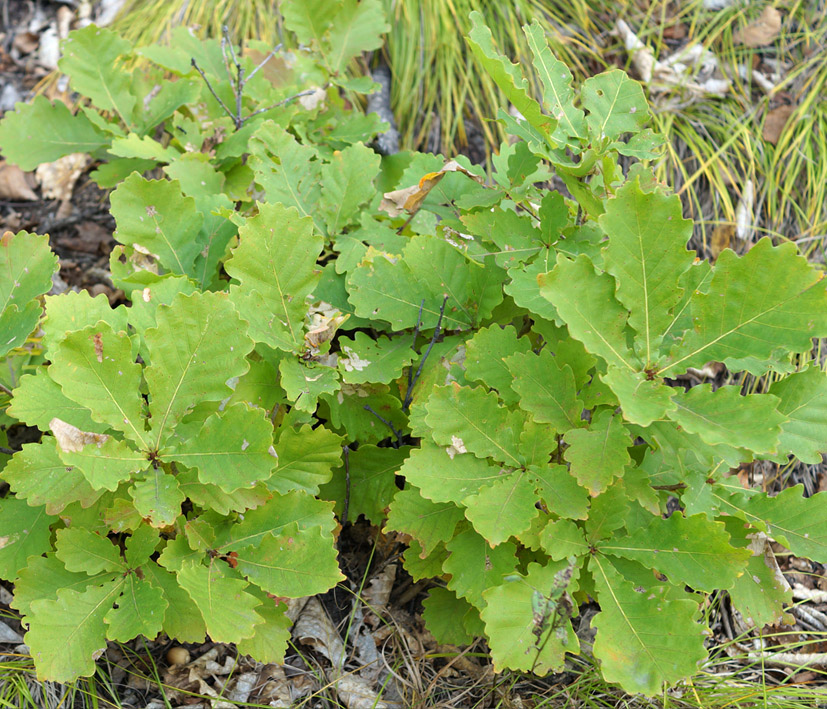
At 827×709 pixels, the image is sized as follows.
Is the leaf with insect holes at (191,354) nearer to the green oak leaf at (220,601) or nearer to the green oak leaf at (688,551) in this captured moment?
the green oak leaf at (220,601)

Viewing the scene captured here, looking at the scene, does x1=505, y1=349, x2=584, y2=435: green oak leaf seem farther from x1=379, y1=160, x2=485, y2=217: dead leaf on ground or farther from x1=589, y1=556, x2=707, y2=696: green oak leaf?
x1=379, y1=160, x2=485, y2=217: dead leaf on ground

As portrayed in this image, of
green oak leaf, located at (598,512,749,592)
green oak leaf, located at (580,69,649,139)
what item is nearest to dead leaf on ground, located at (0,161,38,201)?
green oak leaf, located at (580,69,649,139)

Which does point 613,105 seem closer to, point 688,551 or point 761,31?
point 688,551

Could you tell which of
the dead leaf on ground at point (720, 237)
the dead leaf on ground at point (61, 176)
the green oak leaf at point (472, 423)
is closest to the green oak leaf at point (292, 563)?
the green oak leaf at point (472, 423)

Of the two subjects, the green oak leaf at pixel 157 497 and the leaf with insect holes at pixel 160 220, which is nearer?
the green oak leaf at pixel 157 497

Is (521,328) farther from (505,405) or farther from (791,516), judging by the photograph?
(791,516)

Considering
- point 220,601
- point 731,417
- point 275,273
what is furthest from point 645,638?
point 275,273

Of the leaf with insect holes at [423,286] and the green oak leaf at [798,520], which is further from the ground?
the leaf with insect holes at [423,286]

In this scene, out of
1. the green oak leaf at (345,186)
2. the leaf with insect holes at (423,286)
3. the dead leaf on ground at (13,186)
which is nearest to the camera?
the leaf with insect holes at (423,286)
